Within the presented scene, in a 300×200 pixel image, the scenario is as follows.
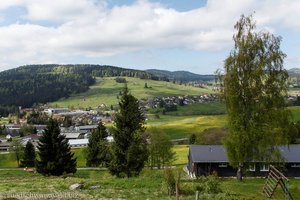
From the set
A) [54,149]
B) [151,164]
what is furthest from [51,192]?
[151,164]

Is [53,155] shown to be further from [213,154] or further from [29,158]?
[29,158]

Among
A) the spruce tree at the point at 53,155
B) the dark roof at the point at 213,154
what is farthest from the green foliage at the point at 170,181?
the spruce tree at the point at 53,155

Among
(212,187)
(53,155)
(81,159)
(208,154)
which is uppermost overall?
(212,187)

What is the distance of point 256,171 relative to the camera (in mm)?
61562

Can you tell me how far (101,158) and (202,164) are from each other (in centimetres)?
Answer: 2719

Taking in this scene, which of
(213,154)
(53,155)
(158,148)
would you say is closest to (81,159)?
(158,148)

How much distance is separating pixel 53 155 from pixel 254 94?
3359 cm

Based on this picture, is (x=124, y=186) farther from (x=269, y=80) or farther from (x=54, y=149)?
(x=54, y=149)

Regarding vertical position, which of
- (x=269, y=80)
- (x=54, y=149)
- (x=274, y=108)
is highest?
(x=269, y=80)

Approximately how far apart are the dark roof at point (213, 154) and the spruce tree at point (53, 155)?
19.9m

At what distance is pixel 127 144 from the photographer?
45219mm

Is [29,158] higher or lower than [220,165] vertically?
lower

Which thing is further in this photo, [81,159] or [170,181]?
[81,159]

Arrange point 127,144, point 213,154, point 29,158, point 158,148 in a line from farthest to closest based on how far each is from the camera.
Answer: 1. point 29,158
2. point 158,148
3. point 213,154
4. point 127,144
